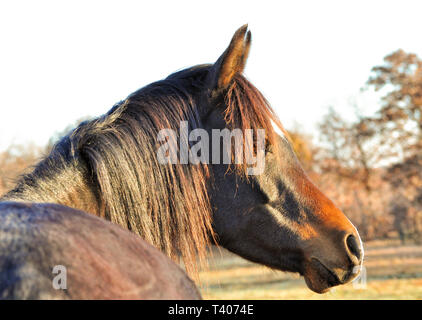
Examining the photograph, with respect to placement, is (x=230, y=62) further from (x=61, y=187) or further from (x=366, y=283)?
(x=366, y=283)

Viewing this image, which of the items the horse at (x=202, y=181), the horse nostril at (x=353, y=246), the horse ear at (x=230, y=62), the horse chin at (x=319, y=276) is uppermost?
the horse ear at (x=230, y=62)

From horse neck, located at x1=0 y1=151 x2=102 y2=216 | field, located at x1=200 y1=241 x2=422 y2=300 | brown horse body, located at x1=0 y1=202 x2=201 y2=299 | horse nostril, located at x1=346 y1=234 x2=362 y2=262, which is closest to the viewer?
brown horse body, located at x1=0 y1=202 x2=201 y2=299

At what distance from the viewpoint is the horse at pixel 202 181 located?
2229 mm

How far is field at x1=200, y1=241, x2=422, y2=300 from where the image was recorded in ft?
35.0

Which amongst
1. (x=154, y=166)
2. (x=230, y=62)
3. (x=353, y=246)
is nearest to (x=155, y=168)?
(x=154, y=166)

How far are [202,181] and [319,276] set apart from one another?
0.84 metres

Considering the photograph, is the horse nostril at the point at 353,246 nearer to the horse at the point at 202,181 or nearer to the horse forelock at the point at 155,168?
the horse at the point at 202,181

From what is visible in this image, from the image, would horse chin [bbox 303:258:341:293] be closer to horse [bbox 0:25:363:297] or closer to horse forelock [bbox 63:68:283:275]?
horse [bbox 0:25:363:297]

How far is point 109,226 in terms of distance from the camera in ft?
5.08

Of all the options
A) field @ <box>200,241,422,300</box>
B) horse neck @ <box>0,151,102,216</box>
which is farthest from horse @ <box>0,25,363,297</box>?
field @ <box>200,241,422,300</box>

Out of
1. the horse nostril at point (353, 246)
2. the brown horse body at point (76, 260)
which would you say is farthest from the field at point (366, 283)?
the brown horse body at point (76, 260)

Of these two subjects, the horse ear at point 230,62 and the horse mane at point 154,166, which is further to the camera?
the horse ear at point 230,62

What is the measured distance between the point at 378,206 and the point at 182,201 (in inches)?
1041
